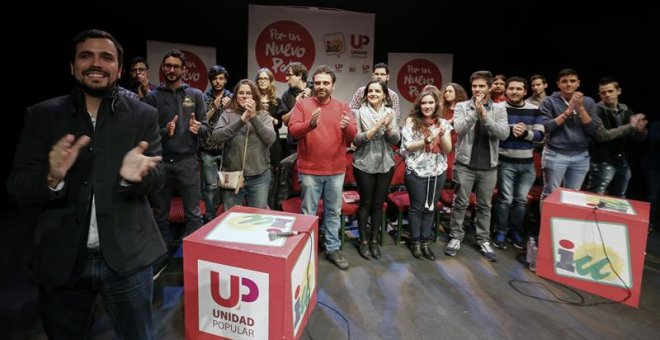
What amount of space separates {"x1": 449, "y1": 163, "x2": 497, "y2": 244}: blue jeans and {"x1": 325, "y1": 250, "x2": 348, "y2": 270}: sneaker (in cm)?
105

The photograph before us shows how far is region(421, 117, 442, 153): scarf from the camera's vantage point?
3.09m

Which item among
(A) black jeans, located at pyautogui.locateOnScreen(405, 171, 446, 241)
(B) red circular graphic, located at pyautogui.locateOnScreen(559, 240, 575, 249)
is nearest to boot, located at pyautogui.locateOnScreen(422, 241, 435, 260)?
(A) black jeans, located at pyautogui.locateOnScreen(405, 171, 446, 241)

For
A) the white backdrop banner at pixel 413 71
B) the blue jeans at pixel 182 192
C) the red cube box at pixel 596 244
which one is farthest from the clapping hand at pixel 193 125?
the white backdrop banner at pixel 413 71

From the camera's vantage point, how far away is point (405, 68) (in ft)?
17.1

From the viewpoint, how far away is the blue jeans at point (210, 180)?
309 cm

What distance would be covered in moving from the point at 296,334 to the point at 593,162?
3.34 metres

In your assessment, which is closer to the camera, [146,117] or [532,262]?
[146,117]

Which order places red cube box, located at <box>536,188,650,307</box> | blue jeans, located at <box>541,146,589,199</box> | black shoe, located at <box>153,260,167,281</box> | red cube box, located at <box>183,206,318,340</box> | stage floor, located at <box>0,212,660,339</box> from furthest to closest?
blue jeans, located at <box>541,146,589,199</box>, black shoe, located at <box>153,260,167,281</box>, red cube box, located at <box>536,188,650,307</box>, stage floor, located at <box>0,212,660,339</box>, red cube box, located at <box>183,206,318,340</box>

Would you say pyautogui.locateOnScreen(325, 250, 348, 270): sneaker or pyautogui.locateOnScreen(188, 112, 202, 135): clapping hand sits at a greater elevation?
pyautogui.locateOnScreen(188, 112, 202, 135): clapping hand

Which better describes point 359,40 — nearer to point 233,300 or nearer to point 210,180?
point 210,180

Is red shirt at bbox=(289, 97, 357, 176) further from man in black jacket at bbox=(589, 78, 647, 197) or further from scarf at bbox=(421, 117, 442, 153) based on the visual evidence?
man in black jacket at bbox=(589, 78, 647, 197)

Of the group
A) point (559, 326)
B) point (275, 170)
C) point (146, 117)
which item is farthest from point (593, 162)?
point (146, 117)

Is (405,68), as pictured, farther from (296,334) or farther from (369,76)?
(296,334)

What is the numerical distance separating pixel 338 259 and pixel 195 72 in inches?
112
